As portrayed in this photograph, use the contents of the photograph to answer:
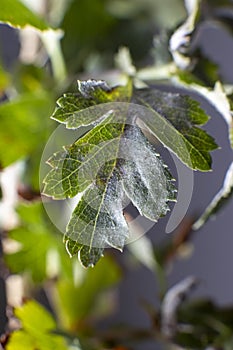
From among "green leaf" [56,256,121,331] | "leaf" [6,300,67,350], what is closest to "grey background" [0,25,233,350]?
"green leaf" [56,256,121,331]

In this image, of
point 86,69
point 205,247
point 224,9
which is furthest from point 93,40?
point 205,247

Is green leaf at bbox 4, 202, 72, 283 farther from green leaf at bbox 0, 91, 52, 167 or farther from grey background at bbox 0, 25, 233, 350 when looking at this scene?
grey background at bbox 0, 25, 233, 350

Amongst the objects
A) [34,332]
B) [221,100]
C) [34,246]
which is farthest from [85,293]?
[221,100]

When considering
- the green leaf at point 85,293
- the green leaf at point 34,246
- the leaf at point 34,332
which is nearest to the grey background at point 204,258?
the green leaf at point 85,293

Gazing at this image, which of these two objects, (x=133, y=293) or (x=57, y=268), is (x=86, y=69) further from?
(x=133, y=293)

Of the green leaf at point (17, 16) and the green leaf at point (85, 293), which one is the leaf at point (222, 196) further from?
the green leaf at point (85, 293)

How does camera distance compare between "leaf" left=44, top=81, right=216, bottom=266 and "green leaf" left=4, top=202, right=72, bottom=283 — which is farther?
"green leaf" left=4, top=202, right=72, bottom=283
